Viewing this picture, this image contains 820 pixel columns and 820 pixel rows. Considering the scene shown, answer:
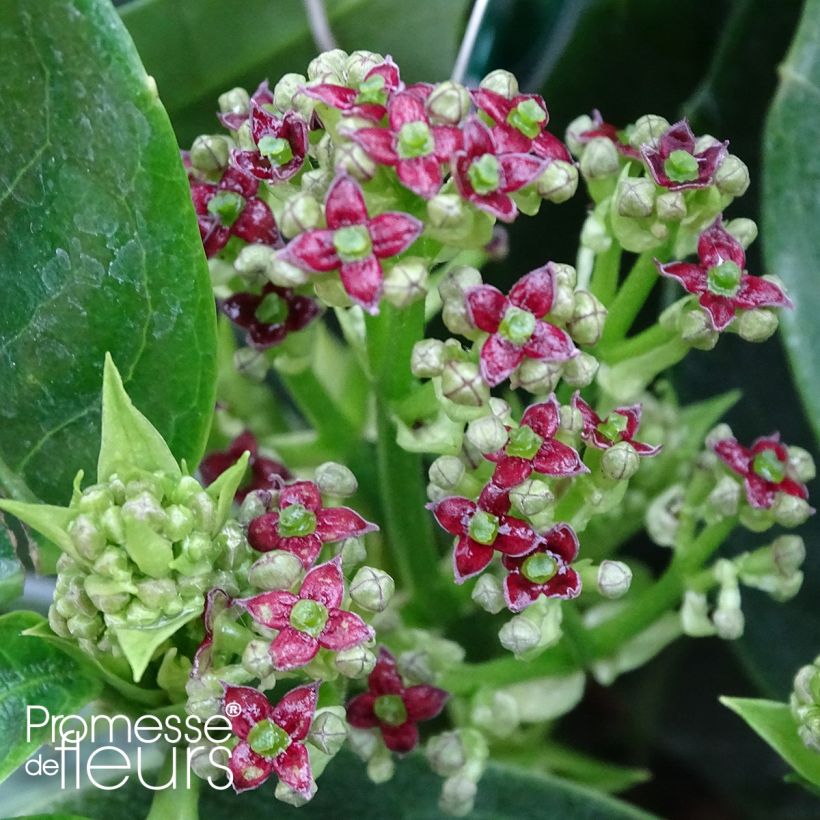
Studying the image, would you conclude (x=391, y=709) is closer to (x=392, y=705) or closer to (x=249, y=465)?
(x=392, y=705)

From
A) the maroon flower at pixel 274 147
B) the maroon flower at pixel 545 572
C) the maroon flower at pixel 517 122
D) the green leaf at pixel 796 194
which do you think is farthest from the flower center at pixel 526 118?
the green leaf at pixel 796 194

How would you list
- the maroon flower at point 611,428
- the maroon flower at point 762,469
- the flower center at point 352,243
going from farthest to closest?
1. the maroon flower at point 762,469
2. the maroon flower at point 611,428
3. the flower center at point 352,243

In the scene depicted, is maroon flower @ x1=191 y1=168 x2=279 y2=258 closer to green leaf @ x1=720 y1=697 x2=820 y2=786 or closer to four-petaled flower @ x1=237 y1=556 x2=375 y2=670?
four-petaled flower @ x1=237 y1=556 x2=375 y2=670

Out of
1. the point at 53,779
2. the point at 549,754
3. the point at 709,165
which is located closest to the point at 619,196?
the point at 709,165

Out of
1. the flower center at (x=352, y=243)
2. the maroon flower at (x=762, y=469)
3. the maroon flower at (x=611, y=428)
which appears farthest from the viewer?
the maroon flower at (x=762, y=469)

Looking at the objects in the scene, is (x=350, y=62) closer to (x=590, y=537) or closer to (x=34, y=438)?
(x=34, y=438)

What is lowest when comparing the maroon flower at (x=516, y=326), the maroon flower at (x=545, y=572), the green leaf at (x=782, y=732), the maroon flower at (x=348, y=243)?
the green leaf at (x=782, y=732)

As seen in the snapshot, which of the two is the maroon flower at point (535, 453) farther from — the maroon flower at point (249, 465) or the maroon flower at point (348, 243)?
the maroon flower at point (249, 465)

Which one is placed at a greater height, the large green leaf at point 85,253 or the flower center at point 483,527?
the large green leaf at point 85,253

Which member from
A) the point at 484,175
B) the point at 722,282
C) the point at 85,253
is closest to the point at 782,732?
the point at 722,282
